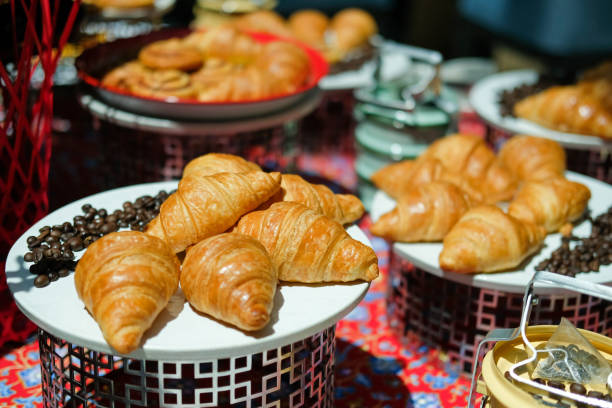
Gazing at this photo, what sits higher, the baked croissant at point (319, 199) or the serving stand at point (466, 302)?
the baked croissant at point (319, 199)

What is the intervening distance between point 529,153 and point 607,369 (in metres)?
0.99

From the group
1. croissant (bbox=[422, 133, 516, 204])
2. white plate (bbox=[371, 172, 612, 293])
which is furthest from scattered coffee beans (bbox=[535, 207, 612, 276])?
croissant (bbox=[422, 133, 516, 204])

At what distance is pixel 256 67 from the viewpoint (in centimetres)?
235

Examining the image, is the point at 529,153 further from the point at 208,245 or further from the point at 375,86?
the point at 208,245

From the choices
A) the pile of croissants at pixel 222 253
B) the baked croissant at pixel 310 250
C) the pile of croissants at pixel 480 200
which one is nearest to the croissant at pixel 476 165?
the pile of croissants at pixel 480 200

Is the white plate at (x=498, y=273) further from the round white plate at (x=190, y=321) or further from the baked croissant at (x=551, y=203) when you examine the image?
the round white plate at (x=190, y=321)

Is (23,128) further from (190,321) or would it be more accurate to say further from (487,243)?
(487,243)

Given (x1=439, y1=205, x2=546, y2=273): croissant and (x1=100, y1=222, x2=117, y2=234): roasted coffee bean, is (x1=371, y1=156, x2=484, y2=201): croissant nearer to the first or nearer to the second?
(x1=439, y1=205, x2=546, y2=273): croissant

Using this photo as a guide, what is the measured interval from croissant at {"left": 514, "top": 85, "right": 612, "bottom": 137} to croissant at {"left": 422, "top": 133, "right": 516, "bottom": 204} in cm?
54

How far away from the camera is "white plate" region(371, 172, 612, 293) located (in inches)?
60.9

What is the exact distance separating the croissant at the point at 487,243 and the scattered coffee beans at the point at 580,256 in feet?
0.18

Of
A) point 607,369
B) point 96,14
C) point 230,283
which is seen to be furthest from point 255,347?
point 96,14

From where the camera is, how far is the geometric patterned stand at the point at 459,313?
1630 millimetres

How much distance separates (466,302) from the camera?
180cm
